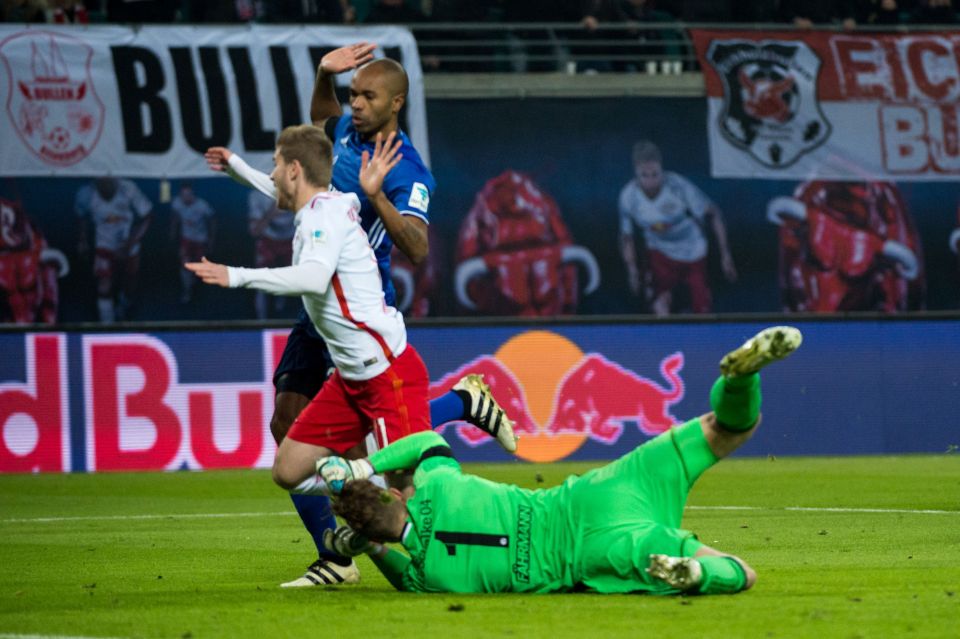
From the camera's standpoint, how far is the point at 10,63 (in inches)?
699

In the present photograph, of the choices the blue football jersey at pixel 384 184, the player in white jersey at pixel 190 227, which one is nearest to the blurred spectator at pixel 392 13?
the player in white jersey at pixel 190 227

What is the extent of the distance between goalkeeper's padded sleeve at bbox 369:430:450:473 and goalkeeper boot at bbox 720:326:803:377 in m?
Result: 1.16

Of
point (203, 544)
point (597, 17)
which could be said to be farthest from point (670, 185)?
point (203, 544)

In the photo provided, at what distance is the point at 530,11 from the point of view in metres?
20.8

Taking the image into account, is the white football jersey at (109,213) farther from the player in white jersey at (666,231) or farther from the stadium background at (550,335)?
the player in white jersey at (666,231)

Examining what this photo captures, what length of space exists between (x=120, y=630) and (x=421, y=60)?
14821 mm

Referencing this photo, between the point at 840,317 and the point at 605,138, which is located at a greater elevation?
the point at 605,138

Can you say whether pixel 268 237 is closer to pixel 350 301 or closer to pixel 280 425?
pixel 280 425

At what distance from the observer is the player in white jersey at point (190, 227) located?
18.9 m

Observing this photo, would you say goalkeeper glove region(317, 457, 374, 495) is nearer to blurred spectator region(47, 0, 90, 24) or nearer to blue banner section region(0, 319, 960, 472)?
blue banner section region(0, 319, 960, 472)

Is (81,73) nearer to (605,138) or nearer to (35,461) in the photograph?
(35,461)

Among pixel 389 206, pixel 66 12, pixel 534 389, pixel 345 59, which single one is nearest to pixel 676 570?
pixel 389 206

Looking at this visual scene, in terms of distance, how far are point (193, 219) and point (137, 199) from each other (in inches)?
25.8

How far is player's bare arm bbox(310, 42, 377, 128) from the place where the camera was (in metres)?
7.79
